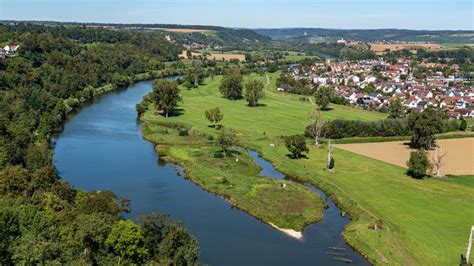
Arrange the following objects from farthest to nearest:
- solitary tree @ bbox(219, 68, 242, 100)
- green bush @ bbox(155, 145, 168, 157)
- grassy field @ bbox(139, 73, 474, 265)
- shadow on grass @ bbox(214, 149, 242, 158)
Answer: solitary tree @ bbox(219, 68, 242, 100) < green bush @ bbox(155, 145, 168, 157) < shadow on grass @ bbox(214, 149, 242, 158) < grassy field @ bbox(139, 73, 474, 265)

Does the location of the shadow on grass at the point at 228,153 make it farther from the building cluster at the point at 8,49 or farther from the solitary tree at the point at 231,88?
the building cluster at the point at 8,49

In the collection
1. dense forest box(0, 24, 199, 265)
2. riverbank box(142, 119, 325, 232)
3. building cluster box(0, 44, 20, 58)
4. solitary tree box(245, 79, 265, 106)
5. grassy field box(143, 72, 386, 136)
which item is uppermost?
building cluster box(0, 44, 20, 58)

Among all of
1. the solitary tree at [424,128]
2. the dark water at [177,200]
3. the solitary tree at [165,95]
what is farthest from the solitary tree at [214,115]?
the solitary tree at [424,128]

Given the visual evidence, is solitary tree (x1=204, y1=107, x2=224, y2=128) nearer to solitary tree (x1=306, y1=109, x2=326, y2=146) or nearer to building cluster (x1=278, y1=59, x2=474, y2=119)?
solitary tree (x1=306, y1=109, x2=326, y2=146)

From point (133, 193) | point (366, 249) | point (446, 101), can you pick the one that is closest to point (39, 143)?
point (133, 193)

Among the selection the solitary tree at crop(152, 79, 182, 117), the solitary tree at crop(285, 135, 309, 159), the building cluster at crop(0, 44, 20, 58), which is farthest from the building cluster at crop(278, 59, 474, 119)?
the building cluster at crop(0, 44, 20, 58)

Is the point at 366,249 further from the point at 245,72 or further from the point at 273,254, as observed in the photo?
the point at 245,72

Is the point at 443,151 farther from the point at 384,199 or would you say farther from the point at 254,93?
the point at 254,93

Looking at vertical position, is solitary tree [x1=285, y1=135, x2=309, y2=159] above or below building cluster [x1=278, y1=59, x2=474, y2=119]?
above
